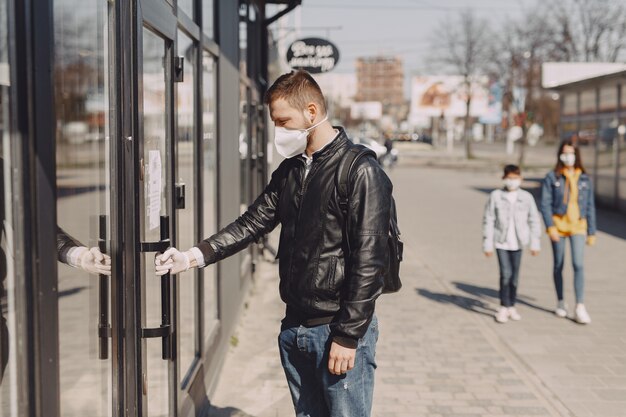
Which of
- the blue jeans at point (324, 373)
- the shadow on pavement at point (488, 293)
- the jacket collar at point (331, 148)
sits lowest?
the shadow on pavement at point (488, 293)

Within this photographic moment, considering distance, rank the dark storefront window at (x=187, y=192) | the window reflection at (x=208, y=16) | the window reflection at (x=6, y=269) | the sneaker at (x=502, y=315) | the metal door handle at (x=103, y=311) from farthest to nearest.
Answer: the sneaker at (x=502, y=315) < the window reflection at (x=208, y=16) < the dark storefront window at (x=187, y=192) < the metal door handle at (x=103, y=311) < the window reflection at (x=6, y=269)

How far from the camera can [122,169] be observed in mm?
2904

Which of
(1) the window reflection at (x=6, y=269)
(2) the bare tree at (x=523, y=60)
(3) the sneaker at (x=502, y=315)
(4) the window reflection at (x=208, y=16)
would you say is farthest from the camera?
(2) the bare tree at (x=523, y=60)

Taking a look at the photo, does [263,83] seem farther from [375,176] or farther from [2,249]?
[2,249]

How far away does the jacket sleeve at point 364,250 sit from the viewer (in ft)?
9.78

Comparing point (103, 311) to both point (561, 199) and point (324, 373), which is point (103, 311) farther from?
point (561, 199)

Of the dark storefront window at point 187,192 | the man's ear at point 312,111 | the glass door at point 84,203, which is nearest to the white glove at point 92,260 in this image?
the glass door at point 84,203

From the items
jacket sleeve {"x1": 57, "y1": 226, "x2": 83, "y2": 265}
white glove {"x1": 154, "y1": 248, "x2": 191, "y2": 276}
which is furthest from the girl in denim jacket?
jacket sleeve {"x1": 57, "y1": 226, "x2": 83, "y2": 265}

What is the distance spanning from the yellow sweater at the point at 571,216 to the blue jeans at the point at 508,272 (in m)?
0.42

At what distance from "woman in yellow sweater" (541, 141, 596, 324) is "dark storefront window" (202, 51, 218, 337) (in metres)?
3.32

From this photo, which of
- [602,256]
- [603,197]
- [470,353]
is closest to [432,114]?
[603,197]

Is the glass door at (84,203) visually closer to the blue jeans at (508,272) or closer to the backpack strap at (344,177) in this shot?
the backpack strap at (344,177)

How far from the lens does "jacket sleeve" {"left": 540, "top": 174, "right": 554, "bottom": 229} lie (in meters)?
7.86

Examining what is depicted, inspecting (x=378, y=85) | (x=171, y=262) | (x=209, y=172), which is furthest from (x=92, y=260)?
(x=378, y=85)
